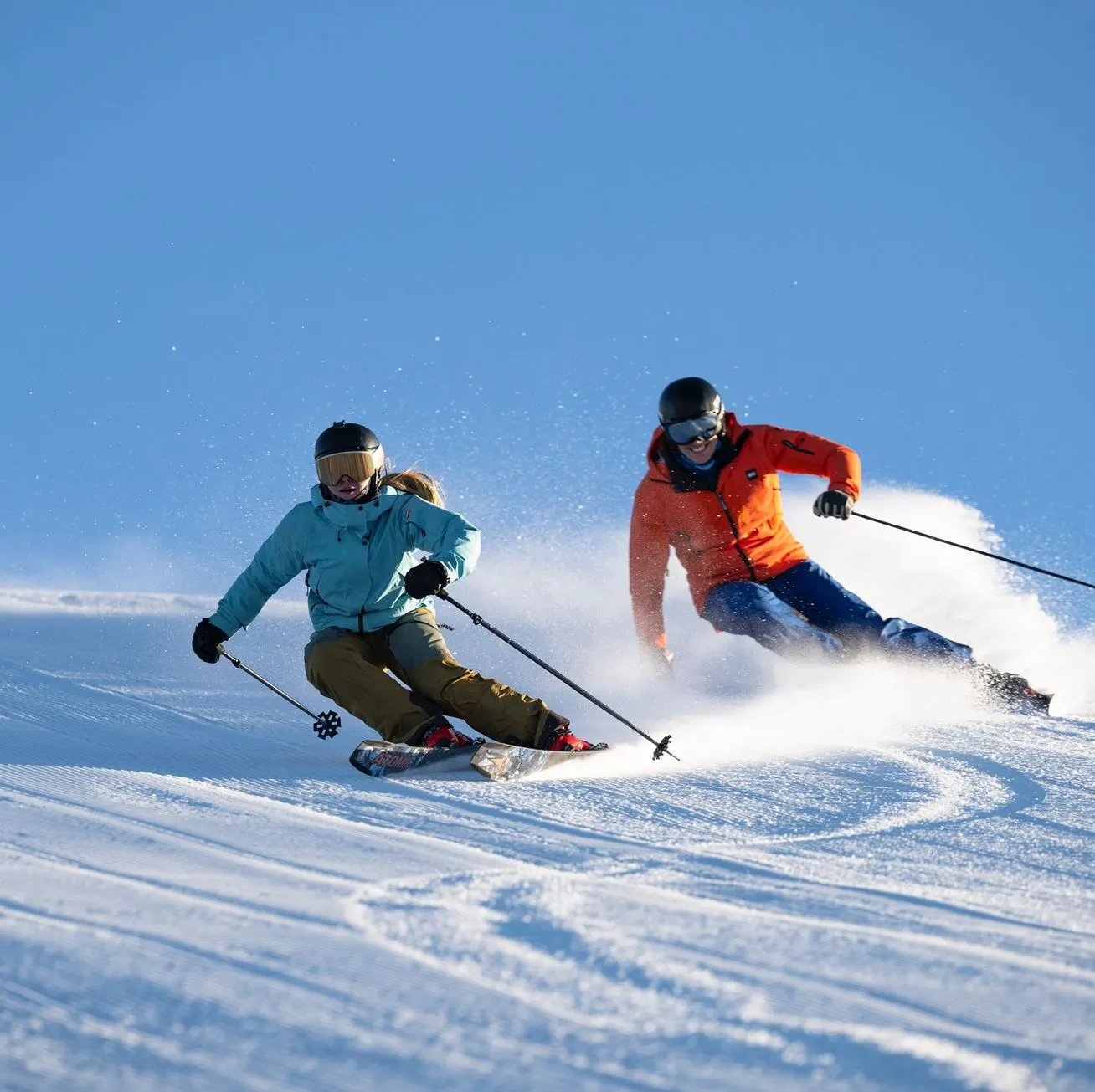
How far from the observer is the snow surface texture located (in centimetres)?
153

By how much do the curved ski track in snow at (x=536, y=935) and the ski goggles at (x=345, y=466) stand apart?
1.51 metres

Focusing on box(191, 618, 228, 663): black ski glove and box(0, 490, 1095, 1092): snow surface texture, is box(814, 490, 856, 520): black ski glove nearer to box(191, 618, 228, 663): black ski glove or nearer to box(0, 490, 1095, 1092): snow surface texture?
box(0, 490, 1095, 1092): snow surface texture

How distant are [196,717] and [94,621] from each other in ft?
15.4

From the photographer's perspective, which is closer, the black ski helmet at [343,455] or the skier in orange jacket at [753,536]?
the black ski helmet at [343,455]

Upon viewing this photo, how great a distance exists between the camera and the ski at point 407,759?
12.7 feet

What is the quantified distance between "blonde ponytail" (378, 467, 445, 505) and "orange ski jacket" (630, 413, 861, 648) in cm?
160

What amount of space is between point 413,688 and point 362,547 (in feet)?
2.13

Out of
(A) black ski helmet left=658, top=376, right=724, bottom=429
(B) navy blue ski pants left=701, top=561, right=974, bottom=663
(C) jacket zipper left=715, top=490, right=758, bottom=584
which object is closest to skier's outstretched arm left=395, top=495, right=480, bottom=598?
(A) black ski helmet left=658, top=376, right=724, bottom=429

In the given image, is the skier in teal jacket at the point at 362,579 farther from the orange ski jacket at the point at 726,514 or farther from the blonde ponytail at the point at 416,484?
the orange ski jacket at the point at 726,514

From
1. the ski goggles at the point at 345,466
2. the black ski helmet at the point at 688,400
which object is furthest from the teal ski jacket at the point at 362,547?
the black ski helmet at the point at 688,400

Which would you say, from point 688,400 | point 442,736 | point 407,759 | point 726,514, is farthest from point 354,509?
point 726,514

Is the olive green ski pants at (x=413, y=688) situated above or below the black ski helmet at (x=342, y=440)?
below

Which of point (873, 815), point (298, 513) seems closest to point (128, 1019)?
point (873, 815)

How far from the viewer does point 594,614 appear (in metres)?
8.77
